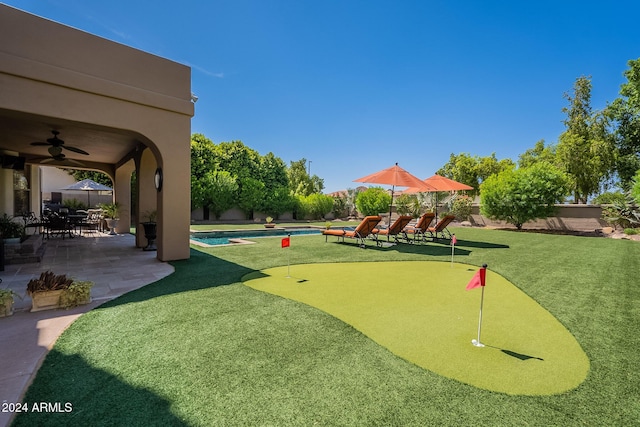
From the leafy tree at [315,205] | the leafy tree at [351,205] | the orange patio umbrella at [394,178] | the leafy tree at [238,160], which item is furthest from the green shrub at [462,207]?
the leafy tree at [238,160]

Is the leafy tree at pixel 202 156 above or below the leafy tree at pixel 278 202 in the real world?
above

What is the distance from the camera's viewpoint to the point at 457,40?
13359mm

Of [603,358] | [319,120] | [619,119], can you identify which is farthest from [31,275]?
[619,119]

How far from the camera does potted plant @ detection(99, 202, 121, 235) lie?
12234 millimetres

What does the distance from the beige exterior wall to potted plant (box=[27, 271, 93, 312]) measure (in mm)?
2853

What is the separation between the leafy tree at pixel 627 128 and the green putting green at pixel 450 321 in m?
23.0

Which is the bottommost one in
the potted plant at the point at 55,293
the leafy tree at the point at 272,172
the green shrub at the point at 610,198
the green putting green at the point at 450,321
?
the green putting green at the point at 450,321

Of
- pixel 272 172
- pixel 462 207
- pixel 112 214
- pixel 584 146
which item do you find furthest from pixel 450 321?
pixel 584 146

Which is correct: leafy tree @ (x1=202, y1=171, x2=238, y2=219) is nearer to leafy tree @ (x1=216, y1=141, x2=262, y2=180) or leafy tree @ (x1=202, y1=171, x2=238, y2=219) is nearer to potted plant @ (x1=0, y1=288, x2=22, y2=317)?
leafy tree @ (x1=216, y1=141, x2=262, y2=180)

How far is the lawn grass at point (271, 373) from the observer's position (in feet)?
6.38

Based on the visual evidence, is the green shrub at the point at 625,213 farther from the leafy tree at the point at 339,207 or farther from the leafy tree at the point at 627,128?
the leafy tree at the point at 339,207

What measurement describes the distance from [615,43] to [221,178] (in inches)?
1106

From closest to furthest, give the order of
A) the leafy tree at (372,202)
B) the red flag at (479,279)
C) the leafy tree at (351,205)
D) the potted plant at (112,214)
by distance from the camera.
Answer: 1. the red flag at (479,279)
2. the potted plant at (112,214)
3. the leafy tree at (372,202)
4. the leafy tree at (351,205)

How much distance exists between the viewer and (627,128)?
21047 mm
